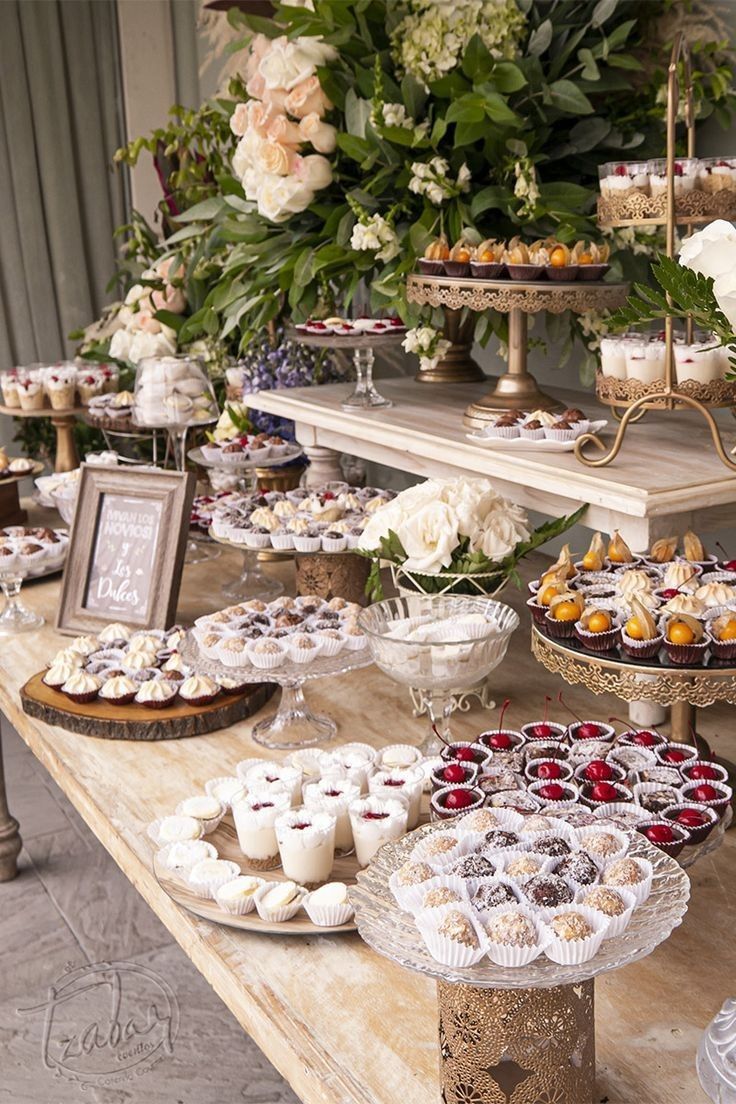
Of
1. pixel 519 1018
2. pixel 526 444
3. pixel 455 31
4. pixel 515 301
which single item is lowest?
pixel 519 1018

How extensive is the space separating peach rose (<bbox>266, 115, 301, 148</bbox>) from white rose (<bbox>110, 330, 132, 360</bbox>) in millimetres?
967

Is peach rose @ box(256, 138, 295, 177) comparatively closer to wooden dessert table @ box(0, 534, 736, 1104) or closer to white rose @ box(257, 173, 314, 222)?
white rose @ box(257, 173, 314, 222)

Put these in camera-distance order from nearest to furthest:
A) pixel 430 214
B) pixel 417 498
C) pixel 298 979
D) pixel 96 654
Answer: pixel 298 979 < pixel 417 498 < pixel 96 654 < pixel 430 214

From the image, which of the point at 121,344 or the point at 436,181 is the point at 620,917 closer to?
the point at 436,181

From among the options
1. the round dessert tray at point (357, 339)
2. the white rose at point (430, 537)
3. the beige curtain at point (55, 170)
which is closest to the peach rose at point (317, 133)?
the round dessert tray at point (357, 339)

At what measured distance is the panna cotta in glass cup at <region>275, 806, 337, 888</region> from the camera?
1147 millimetres

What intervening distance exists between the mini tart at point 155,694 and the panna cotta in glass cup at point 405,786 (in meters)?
0.41

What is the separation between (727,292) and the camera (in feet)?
2.55

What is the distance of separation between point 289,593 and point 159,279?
97 centimetres

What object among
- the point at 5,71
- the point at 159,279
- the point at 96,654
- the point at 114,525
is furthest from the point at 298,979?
the point at 5,71

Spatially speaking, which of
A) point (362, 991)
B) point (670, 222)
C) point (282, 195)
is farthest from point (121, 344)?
point (362, 991)

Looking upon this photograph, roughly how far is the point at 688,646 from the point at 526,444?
0.50 meters

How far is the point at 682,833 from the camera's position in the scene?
1.02 meters

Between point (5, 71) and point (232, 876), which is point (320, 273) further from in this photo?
point (5, 71)
